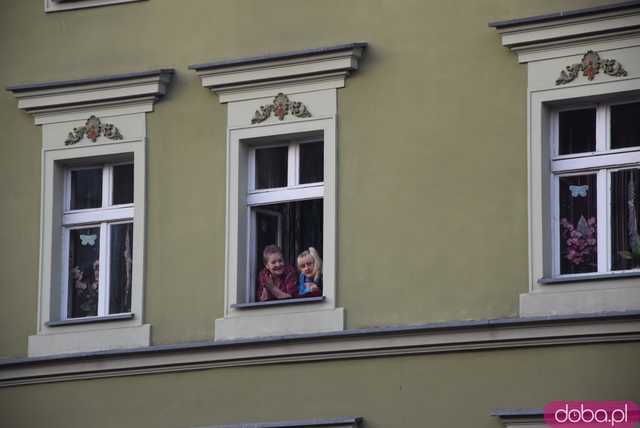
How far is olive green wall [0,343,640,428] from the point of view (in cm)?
1764

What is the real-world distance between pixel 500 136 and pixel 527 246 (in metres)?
1.00

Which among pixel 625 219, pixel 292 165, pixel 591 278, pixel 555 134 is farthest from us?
pixel 292 165

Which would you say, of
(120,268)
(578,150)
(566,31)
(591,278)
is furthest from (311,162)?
(591,278)

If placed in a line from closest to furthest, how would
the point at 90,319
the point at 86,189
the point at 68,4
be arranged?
the point at 90,319 → the point at 86,189 → the point at 68,4

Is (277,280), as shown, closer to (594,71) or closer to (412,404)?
(412,404)

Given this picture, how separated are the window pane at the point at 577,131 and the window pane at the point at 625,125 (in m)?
0.18

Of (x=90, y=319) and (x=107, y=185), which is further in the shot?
(x=107, y=185)

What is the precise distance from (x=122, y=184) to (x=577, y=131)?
4573 mm

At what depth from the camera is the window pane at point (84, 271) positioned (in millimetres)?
20578

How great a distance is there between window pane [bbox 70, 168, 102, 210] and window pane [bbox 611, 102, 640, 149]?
514 cm

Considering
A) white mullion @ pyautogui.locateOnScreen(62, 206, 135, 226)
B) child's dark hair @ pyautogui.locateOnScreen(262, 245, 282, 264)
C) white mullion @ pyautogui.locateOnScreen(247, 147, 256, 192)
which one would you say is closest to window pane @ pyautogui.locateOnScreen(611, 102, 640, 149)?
child's dark hair @ pyautogui.locateOnScreen(262, 245, 282, 264)

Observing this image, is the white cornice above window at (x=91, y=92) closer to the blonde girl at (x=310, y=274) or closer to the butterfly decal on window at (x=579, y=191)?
the blonde girl at (x=310, y=274)

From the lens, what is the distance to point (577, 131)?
18438 mm

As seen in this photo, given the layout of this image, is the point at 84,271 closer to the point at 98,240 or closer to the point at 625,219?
the point at 98,240
